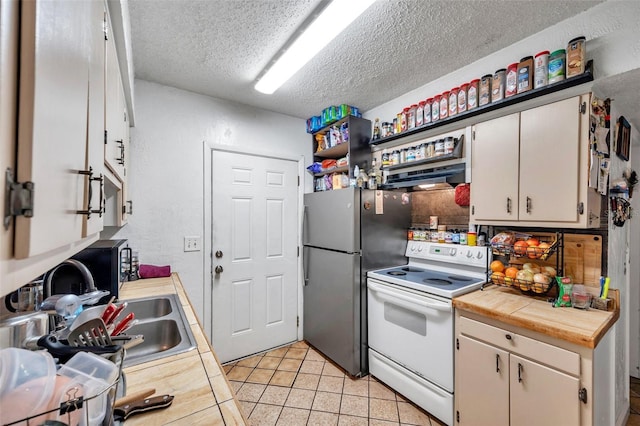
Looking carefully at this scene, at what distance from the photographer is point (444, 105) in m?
2.18

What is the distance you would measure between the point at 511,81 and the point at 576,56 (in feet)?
1.05

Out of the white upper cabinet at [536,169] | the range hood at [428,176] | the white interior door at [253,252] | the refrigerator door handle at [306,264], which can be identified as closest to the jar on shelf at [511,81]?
the white upper cabinet at [536,169]

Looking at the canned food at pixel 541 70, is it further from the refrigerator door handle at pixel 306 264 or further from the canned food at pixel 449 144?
the refrigerator door handle at pixel 306 264

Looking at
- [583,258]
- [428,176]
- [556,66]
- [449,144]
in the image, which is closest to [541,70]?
[556,66]

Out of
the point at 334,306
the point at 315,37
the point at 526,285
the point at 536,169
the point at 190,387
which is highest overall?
the point at 315,37

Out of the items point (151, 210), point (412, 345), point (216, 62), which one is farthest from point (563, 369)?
point (151, 210)

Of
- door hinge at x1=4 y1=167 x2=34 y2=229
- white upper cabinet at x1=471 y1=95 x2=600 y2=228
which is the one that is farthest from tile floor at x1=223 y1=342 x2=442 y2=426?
door hinge at x1=4 y1=167 x2=34 y2=229

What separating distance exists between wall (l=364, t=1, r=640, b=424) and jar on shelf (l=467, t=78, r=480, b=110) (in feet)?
0.34

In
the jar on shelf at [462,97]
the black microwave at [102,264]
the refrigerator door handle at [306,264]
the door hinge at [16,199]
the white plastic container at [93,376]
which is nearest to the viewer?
the door hinge at [16,199]

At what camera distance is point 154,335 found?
1.45 m

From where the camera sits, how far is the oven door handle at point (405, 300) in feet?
5.89

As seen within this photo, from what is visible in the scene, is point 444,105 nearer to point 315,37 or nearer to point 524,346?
point 315,37

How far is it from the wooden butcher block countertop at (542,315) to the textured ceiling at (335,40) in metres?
1.64

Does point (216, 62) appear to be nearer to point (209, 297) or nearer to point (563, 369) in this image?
point (209, 297)
